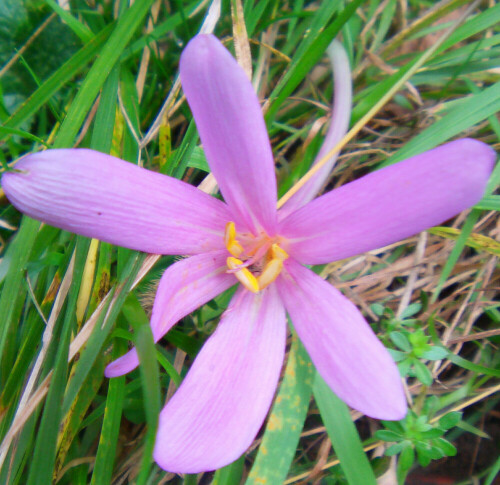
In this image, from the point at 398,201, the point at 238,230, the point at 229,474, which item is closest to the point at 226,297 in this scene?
the point at 238,230

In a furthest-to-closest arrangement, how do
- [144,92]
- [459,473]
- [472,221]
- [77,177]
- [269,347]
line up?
[144,92]
[459,473]
[472,221]
[269,347]
[77,177]

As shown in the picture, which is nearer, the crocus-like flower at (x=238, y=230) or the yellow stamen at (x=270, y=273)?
the crocus-like flower at (x=238, y=230)

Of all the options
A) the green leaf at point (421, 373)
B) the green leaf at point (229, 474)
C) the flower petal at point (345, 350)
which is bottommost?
the green leaf at point (229, 474)

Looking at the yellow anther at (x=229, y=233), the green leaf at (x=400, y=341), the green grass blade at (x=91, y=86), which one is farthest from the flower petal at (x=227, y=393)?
the green grass blade at (x=91, y=86)

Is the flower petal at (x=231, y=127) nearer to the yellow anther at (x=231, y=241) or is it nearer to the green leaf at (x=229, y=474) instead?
the yellow anther at (x=231, y=241)

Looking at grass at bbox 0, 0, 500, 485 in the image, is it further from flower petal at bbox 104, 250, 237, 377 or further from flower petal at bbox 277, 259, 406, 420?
flower petal at bbox 277, 259, 406, 420

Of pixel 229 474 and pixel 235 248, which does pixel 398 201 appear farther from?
pixel 229 474

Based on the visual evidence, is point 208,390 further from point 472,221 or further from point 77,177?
point 472,221

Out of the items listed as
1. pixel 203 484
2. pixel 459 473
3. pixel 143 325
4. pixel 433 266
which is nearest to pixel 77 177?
pixel 143 325
